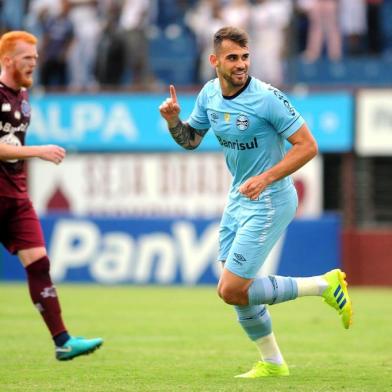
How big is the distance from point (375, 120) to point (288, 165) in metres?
11.8

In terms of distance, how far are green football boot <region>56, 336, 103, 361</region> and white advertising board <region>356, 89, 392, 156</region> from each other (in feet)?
37.7

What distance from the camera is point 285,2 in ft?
66.7

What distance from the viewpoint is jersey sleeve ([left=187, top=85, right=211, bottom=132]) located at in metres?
8.68

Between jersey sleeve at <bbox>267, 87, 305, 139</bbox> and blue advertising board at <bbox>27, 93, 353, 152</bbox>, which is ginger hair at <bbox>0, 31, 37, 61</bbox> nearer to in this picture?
jersey sleeve at <bbox>267, 87, 305, 139</bbox>

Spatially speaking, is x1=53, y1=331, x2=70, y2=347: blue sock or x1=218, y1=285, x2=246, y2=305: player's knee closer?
x1=218, y1=285, x2=246, y2=305: player's knee

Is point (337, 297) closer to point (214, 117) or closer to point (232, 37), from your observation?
point (214, 117)

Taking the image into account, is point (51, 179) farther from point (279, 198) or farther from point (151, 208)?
point (279, 198)

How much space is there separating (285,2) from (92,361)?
39.1 ft

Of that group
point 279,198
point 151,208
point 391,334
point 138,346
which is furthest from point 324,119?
point 279,198

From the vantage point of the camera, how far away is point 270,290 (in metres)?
8.27

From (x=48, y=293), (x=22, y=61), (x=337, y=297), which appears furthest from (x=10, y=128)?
(x=337, y=297)

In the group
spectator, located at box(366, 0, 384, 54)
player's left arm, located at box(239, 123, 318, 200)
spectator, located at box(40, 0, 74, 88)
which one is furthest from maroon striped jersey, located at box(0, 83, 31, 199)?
spectator, located at box(366, 0, 384, 54)

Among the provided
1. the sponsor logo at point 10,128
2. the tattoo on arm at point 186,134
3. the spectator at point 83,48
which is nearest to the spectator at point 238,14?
the spectator at point 83,48

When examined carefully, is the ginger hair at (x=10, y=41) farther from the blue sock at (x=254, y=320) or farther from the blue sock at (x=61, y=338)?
the blue sock at (x=254, y=320)
